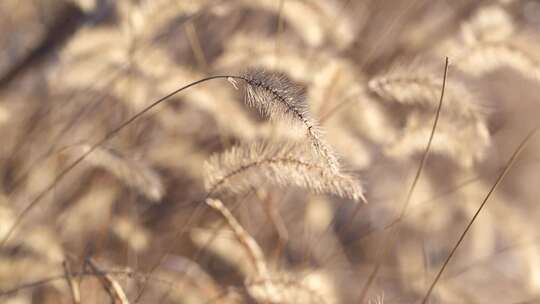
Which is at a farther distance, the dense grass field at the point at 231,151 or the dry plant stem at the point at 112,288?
the dense grass field at the point at 231,151

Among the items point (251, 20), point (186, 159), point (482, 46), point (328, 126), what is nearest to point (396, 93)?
point (482, 46)

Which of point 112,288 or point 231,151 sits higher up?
point 231,151

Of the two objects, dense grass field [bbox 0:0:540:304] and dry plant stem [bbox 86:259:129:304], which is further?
dense grass field [bbox 0:0:540:304]

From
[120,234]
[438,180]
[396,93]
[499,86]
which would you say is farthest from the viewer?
[499,86]

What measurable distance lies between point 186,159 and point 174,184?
0.15 m

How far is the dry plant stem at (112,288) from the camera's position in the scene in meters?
1.59

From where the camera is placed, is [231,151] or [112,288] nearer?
[112,288]

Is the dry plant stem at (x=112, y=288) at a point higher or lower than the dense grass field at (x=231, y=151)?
lower

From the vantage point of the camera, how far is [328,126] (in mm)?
2729

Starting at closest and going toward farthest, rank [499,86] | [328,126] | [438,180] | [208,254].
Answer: [328,126] < [208,254] < [438,180] < [499,86]

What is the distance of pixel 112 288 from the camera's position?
166cm

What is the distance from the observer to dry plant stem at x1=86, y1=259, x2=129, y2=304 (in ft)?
5.21

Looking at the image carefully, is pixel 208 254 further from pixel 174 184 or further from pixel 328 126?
pixel 328 126

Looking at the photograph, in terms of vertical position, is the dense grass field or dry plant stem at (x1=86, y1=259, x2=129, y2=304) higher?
the dense grass field
